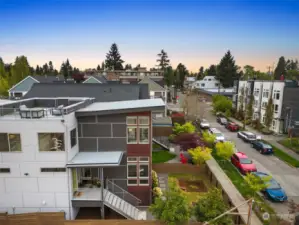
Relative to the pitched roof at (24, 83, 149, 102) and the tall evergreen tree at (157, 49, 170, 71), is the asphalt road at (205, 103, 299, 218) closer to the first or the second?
the pitched roof at (24, 83, 149, 102)

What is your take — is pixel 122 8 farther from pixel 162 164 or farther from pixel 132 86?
pixel 162 164

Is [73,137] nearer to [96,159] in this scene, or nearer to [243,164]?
[96,159]

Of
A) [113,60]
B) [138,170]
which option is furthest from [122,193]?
[113,60]

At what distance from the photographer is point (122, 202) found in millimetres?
11586

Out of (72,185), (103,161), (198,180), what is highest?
(103,161)

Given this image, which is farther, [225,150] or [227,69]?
[227,69]

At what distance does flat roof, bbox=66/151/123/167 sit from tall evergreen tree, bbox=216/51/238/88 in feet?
216

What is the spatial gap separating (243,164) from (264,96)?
20419mm

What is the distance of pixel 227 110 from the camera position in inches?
1591

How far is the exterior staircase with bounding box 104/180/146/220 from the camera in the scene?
36.0ft

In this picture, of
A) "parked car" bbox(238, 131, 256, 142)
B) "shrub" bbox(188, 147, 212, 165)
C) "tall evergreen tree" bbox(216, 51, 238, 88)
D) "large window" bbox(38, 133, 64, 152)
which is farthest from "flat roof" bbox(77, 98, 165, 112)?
"tall evergreen tree" bbox(216, 51, 238, 88)

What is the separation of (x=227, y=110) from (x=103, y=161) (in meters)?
35.2

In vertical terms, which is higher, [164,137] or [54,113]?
[54,113]

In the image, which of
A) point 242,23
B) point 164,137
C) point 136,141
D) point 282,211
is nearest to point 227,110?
point 242,23
